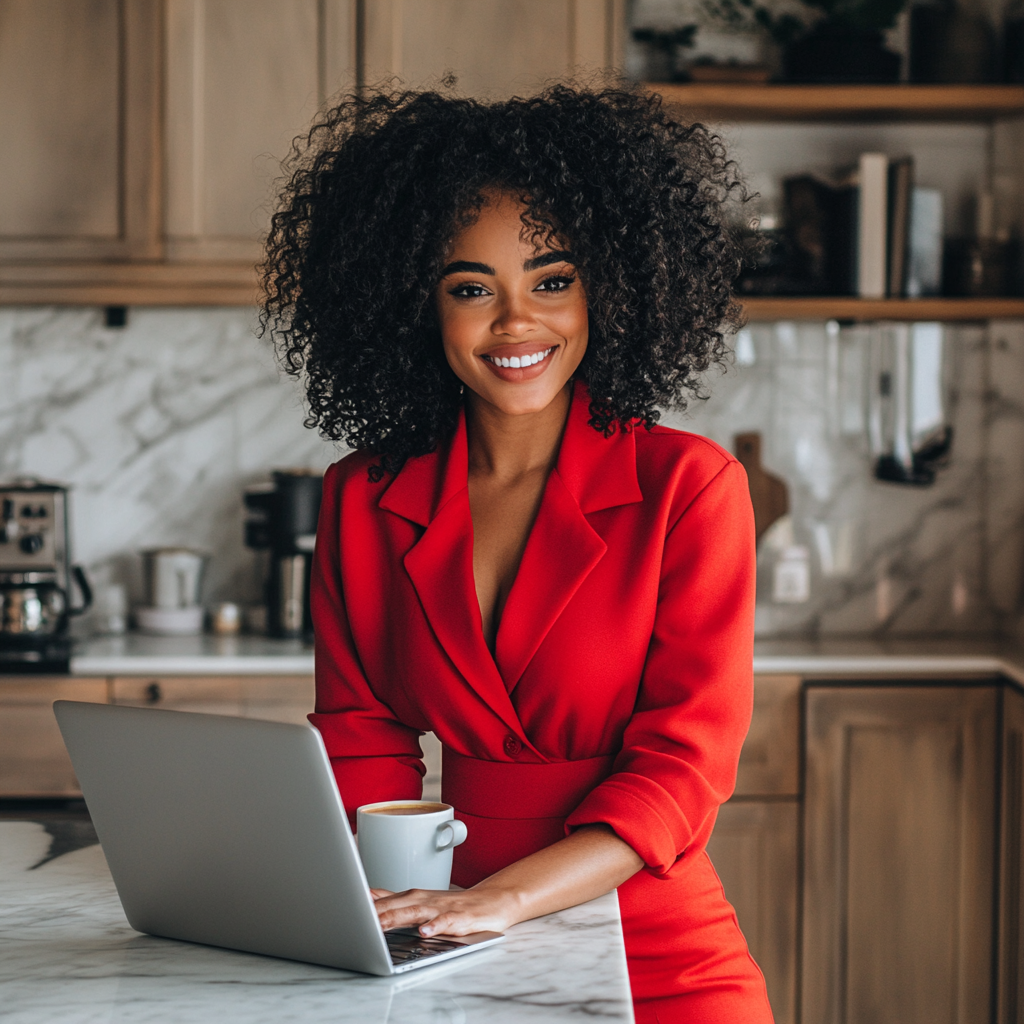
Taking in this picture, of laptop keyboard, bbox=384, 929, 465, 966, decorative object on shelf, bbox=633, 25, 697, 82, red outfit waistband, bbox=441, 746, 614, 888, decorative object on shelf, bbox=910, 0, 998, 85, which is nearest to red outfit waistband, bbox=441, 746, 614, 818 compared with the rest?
red outfit waistband, bbox=441, 746, 614, 888

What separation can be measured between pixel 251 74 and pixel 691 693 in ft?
6.82

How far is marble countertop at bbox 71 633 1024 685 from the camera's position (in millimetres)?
2518

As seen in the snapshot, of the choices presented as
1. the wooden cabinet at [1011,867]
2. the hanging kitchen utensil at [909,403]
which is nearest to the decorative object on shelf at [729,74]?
the hanging kitchen utensil at [909,403]

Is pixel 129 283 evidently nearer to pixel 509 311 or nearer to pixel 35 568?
pixel 35 568

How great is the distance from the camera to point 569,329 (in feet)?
4.30

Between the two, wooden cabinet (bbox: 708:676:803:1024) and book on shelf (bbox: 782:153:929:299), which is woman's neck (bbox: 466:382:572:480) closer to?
wooden cabinet (bbox: 708:676:803:1024)

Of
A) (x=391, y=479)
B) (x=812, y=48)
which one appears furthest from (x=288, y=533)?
(x=812, y=48)

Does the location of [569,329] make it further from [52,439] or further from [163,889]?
[52,439]

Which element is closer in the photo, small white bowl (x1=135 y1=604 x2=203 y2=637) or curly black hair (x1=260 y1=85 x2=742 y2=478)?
curly black hair (x1=260 y1=85 x2=742 y2=478)

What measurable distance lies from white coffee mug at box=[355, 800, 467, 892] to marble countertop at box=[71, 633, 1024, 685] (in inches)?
61.4

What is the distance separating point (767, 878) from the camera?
254 centimetres

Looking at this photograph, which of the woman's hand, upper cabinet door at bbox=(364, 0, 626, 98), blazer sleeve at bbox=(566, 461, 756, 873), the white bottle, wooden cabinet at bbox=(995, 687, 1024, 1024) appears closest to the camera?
the woman's hand

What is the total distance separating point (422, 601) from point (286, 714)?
1354mm

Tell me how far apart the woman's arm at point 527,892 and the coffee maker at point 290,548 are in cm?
180
